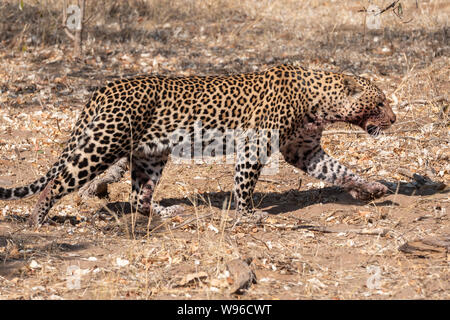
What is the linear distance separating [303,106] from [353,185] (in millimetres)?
1036

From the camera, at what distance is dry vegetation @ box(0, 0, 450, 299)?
5.37m

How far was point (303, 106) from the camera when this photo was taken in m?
7.27

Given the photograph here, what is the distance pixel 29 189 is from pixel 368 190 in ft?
11.5

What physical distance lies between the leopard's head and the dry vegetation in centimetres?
83

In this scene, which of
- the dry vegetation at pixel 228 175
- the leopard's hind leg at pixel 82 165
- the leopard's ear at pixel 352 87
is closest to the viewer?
the dry vegetation at pixel 228 175

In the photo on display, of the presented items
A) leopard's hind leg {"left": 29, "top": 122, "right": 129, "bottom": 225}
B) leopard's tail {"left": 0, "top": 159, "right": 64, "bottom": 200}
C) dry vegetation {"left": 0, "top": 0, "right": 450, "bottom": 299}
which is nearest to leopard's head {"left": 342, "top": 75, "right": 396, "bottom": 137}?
dry vegetation {"left": 0, "top": 0, "right": 450, "bottom": 299}

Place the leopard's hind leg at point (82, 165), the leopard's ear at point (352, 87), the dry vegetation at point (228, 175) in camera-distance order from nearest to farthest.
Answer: the dry vegetation at point (228, 175)
the leopard's hind leg at point (82, 165)
the leopard's ear at point (352, 87)

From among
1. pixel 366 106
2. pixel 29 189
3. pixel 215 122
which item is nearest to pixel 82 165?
pixel 29 189

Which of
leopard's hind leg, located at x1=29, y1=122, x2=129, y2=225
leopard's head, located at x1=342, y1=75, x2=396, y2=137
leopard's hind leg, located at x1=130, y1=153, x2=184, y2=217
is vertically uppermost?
leopard's head, located at x1=342, y1=75, x2=396, y2=137

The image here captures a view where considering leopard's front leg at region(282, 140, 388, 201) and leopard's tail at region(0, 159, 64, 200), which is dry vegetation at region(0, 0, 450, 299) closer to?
leopard's front leg at region(282, 140, 388, 201)

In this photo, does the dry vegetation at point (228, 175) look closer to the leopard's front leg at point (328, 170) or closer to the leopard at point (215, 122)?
the leopard's front leg at point (328, 170)

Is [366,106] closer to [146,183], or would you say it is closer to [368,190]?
[368,190]

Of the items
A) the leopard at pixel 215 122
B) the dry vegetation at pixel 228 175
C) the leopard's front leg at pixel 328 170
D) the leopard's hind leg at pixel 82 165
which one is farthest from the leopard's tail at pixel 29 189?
the leopard's front leg at pixel 328 170

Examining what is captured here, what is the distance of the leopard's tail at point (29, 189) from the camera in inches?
260
